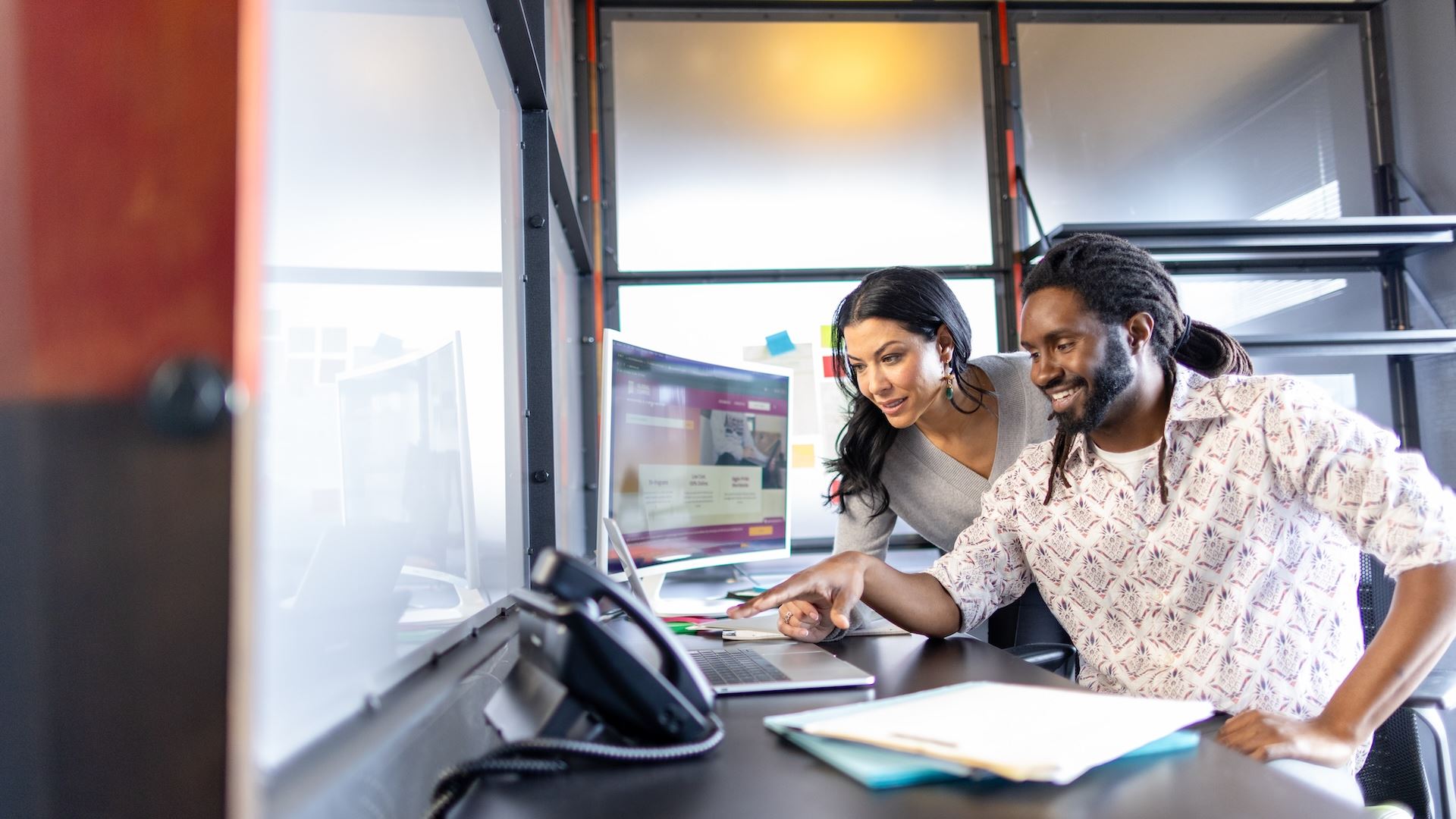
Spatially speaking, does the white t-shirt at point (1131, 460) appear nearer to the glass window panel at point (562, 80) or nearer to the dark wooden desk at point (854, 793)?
the dark wooden desk at point (854, 793)

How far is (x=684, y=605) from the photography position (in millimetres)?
1659

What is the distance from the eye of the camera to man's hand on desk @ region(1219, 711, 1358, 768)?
87 centimetres

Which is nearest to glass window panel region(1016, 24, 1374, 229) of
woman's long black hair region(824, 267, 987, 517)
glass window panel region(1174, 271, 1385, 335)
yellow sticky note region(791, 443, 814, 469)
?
glass window panel region(1174, 271, 1385, 335)

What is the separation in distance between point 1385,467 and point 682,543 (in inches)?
41.4

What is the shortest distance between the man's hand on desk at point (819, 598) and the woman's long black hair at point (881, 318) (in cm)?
54

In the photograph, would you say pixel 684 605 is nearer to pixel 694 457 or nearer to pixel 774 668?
pixel 694 457

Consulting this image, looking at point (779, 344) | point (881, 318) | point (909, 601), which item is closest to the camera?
point (909, 601)

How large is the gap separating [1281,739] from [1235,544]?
403mm

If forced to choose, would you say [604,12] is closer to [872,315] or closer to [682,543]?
[872,315]

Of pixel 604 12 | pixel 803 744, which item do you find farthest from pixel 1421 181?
pixel 803 744

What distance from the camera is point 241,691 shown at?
15.8 inches

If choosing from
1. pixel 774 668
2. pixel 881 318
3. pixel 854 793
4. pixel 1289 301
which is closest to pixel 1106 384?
pixel 881 318

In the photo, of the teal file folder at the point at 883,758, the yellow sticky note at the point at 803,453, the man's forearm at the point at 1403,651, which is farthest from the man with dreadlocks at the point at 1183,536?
the yellow sticky note at the point at 803,453

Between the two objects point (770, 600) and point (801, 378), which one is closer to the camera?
point (770, 600)
